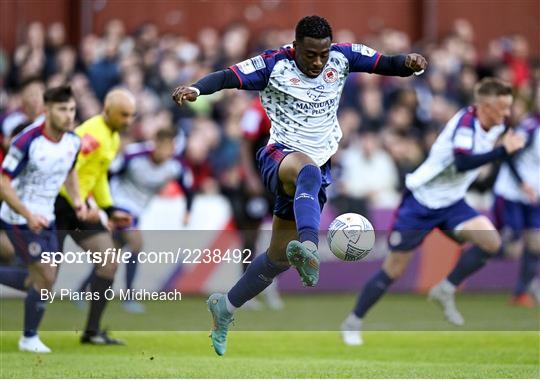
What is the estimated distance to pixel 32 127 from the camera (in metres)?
11.6

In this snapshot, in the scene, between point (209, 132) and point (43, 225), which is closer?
point (43, 225)

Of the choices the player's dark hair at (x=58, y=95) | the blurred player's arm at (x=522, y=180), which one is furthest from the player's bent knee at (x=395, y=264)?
the blurred player's arm at (x=522, y=180)

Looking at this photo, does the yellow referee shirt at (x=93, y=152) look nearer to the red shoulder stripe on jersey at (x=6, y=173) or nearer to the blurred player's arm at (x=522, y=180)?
the red shoulder stripe on jersey at (x=6, y=173)

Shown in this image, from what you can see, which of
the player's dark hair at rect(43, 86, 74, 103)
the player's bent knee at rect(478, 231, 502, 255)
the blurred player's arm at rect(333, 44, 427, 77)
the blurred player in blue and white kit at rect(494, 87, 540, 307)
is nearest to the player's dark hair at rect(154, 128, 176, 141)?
the player's dark hair at rect(43, 86, 74, 103)

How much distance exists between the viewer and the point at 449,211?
41.9 feet

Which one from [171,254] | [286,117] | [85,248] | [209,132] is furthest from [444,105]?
[286,117]

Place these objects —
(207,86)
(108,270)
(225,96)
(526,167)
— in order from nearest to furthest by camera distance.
Result: (207,86), (108,270), (526,167), (225,96)

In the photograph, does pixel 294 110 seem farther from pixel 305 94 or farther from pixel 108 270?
pixel 108 270

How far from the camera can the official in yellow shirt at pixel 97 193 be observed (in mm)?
12188

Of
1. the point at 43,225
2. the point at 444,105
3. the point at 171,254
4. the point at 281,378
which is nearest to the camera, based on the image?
the point at 281,378

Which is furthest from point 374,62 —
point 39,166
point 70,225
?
point 70,225

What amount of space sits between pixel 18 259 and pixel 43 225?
28.7 inches

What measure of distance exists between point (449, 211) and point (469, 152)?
0.71 m

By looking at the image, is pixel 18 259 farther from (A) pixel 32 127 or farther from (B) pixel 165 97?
(B) pixel 165 97
